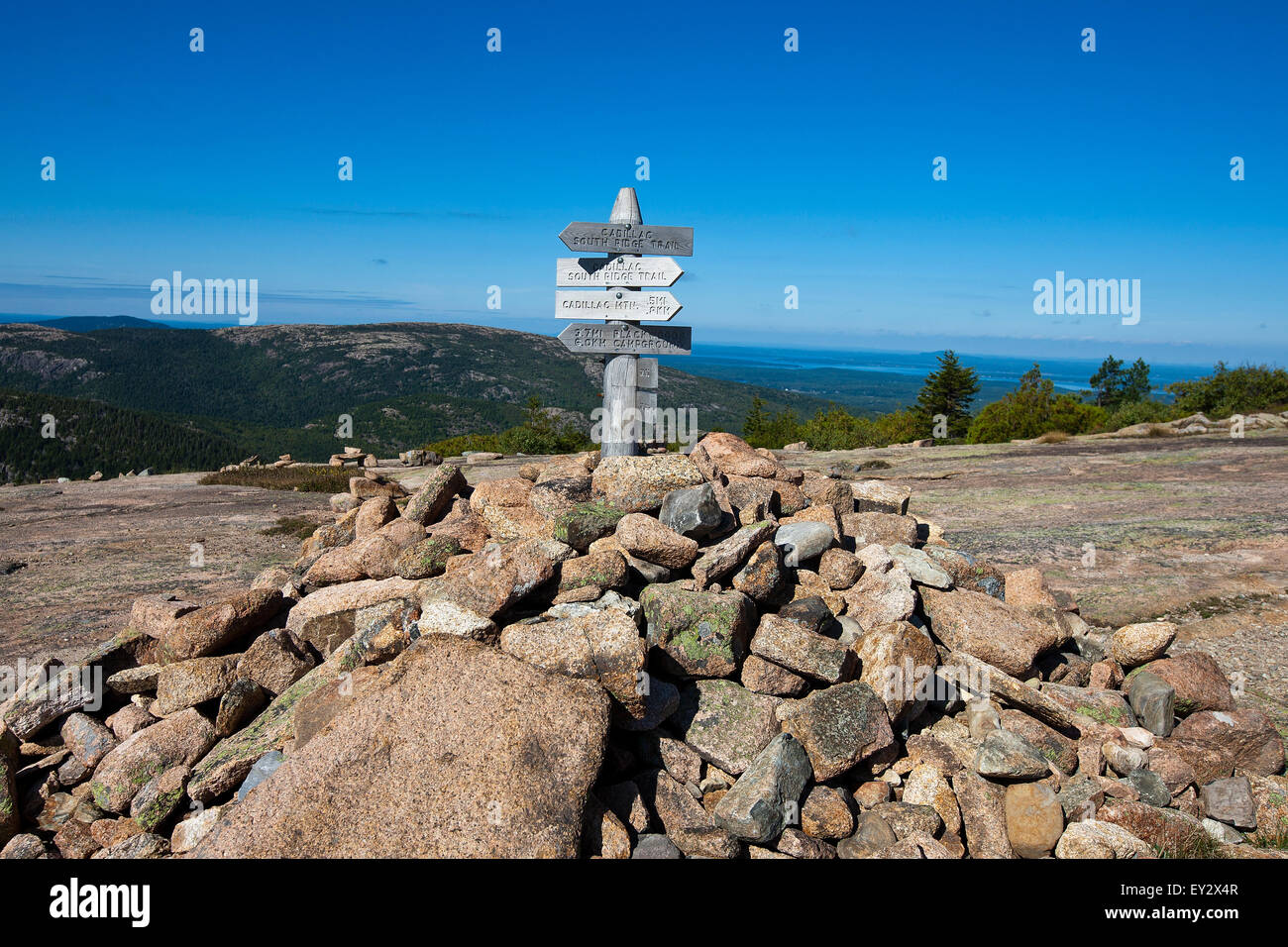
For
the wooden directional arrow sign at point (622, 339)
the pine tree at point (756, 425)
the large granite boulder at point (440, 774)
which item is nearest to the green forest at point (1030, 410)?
the pine tree at point (756, 425)

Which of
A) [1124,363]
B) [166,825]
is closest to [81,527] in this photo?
[166,825]

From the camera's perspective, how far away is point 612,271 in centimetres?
1046

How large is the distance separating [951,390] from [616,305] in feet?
249

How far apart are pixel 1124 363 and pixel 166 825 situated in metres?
108

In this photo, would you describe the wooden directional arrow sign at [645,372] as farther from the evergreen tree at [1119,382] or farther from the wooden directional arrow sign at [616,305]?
the evergreen tree at [1119,382]

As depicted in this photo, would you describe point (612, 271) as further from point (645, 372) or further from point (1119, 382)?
point (1119, 382)

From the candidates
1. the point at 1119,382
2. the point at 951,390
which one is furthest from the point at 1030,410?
the point at 1119,382

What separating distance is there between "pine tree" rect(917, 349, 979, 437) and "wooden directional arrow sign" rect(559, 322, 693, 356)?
2783 inches

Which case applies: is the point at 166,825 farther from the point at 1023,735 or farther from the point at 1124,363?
the point at 1124,363

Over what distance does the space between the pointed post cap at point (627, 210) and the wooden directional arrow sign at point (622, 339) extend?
147 cm

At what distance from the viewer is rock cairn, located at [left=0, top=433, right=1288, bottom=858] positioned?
16.7ft

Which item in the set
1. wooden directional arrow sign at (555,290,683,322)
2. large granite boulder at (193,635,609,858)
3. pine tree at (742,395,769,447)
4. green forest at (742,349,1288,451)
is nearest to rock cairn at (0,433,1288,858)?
large granite boulder at (193,635,609,858)

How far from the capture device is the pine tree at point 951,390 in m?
76.3

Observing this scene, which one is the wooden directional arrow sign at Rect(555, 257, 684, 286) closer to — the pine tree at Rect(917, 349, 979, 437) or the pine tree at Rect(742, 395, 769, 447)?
the pine tree at Rect(742, 395, 769, 447)
